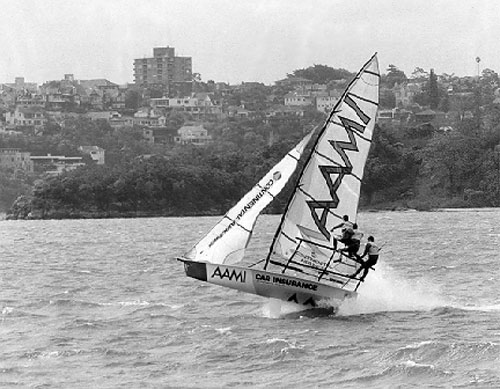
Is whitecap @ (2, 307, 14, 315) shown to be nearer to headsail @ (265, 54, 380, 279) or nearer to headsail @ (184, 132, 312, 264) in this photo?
headsail @ (184, 132, 312, 264)

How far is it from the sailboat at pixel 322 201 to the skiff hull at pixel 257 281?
0.03m

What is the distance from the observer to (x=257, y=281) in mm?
31172

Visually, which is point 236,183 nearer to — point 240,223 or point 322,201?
point 322,201

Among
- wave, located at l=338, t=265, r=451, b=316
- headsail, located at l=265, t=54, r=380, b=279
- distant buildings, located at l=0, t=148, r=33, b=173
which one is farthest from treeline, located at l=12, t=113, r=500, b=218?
headsail, located at l=265, t=54, r=380, b=279

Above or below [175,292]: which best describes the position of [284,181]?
above

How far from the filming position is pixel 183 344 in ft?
94.6

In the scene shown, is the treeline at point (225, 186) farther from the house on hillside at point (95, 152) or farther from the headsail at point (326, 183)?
the headsail at point (326, 183)

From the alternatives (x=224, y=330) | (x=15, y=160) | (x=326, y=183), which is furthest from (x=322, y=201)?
(x=15, y=160)

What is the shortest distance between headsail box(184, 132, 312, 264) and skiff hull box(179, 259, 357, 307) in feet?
0.85

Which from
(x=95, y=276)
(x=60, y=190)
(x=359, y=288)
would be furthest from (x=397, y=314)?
(x=60, y=190)

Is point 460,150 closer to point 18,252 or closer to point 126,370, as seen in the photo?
point 18,252

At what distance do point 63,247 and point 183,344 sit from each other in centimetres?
4503

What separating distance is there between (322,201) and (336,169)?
2.76ft

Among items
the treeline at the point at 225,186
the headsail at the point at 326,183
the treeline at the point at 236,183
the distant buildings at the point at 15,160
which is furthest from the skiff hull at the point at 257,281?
the distant buildings at the point at 15,160
